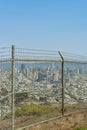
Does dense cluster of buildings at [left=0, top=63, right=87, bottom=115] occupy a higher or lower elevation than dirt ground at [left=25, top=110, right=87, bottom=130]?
higher

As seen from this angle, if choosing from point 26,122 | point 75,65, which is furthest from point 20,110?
point 75,65

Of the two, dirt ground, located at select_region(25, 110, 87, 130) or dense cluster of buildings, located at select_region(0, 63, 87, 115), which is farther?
dirt ground, located at select_region(25, 110, 87, 130)

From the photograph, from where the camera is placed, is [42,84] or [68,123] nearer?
[42,84]

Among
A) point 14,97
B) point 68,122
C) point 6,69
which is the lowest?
point 68,122

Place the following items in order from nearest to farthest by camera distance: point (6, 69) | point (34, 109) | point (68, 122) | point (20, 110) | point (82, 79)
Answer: point (6, 69), point (20, 110), point (34, 109), point (68, 122), point (82, 79)

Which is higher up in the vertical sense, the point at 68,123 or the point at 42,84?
the point at 42,84

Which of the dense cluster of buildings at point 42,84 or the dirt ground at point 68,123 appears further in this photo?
the dirt ground at point 68,123

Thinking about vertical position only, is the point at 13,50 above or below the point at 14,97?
above

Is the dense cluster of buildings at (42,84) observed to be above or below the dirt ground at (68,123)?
above

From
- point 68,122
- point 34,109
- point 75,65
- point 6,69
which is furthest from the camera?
point 75,65

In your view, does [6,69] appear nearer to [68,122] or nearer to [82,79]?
[68,122]

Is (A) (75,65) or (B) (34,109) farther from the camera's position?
(A) (75,65)
